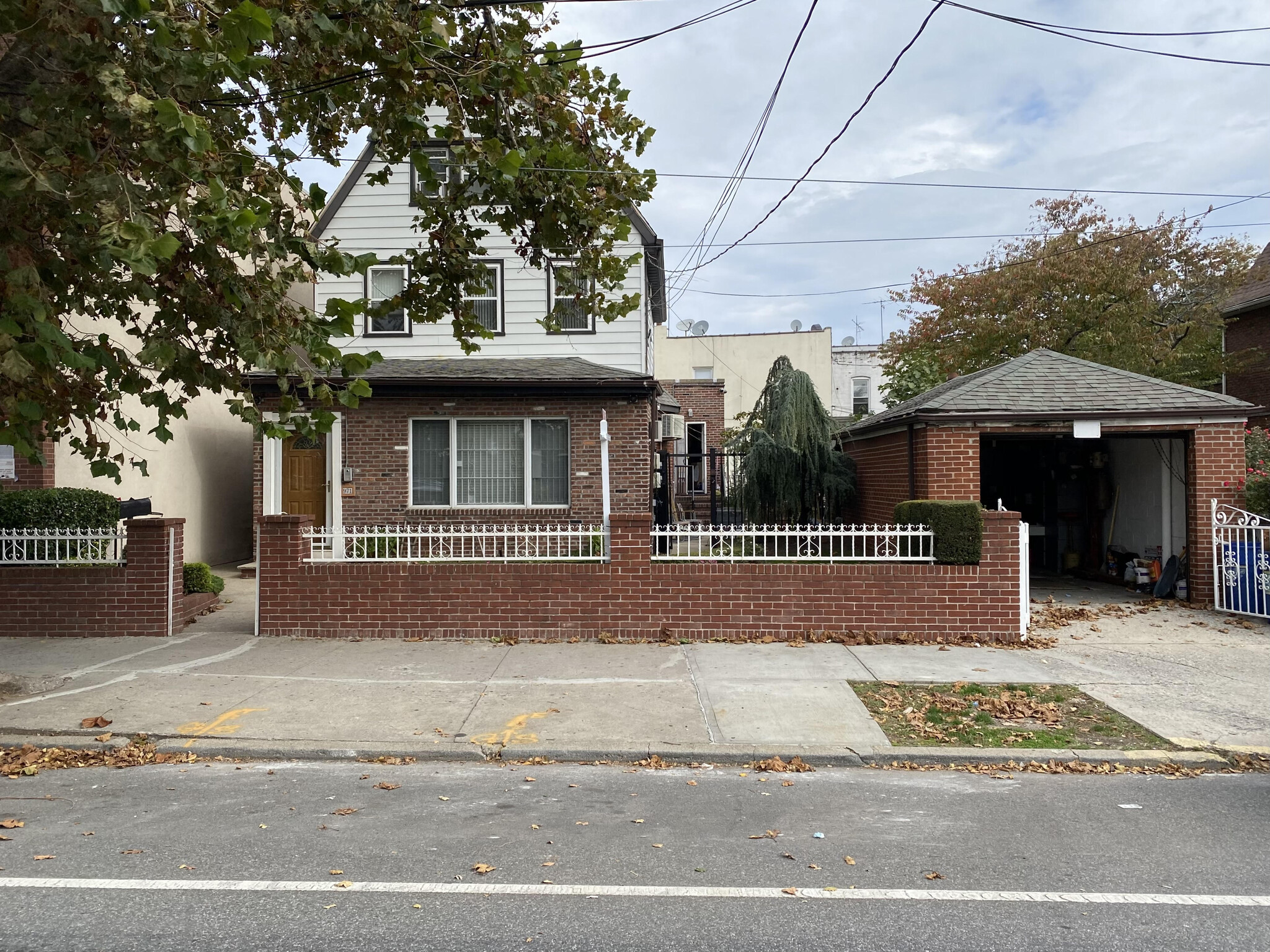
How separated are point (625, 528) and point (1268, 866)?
6.49 m

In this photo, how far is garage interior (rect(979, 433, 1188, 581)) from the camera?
13.3m

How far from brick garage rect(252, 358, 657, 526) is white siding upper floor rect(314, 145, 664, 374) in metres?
0.77

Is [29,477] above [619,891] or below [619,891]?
above

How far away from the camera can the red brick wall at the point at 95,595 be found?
9930 millimetres

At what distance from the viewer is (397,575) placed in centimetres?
996

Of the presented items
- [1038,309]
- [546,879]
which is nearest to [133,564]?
[546,879]

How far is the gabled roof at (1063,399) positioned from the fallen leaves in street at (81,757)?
9526mm

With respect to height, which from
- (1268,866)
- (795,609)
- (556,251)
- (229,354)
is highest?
(556,251)

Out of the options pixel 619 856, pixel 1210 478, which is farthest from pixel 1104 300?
pixel 619 856

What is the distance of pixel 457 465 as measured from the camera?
14320 mm

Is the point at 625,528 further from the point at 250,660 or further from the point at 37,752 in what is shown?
the point at 37,752

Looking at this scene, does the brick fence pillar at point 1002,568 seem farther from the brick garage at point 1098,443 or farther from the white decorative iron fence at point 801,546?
the brick garage at point 1098,443

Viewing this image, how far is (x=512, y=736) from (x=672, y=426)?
18604mm

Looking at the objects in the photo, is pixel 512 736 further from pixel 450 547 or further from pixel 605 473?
pixel 605 473
